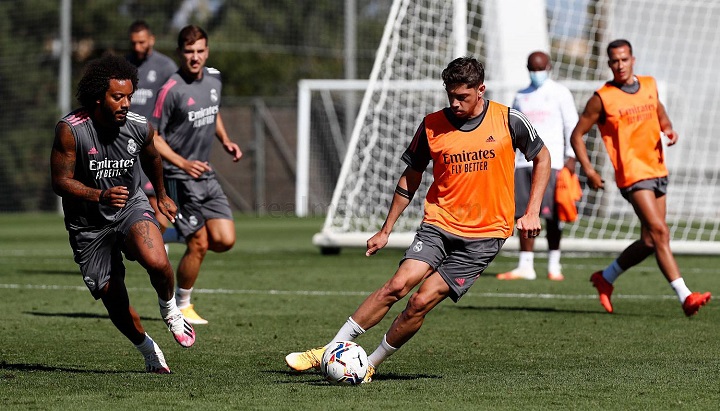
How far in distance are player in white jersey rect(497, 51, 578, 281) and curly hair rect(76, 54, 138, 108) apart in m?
6.43

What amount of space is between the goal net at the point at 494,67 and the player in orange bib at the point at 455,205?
8787mm

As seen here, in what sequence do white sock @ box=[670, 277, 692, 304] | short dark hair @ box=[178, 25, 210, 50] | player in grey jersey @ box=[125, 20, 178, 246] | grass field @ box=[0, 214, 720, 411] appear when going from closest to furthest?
1. grass field @ box=[0, 214, 720, 411]
2. white sock @ box=[670, 277, 692, 304]
3. short dark hair @ box=[178, 25, 210, 50]
4. player in grey jersey @ box=[125, 20, 178, 246]

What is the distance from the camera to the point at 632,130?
1015 centimetres

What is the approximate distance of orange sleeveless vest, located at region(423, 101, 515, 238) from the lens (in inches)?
277

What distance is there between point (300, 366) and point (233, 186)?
2355cm

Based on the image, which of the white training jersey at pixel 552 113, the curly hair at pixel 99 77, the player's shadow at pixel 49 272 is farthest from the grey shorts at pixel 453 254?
the player's shadow at pixel 49 272

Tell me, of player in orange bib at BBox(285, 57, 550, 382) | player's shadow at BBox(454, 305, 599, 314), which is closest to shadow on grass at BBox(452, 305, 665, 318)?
player's shadow at BBox(454, 305, 599, 314)

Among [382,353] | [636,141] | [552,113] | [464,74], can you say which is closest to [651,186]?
[636,141]

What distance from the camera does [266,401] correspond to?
6.04 metres

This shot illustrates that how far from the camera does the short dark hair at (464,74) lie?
684 cm

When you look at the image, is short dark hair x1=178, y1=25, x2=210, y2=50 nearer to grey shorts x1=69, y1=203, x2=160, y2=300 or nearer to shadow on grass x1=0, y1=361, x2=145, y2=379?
grey shorts x1=69, y1=203, x2=160, y2=300

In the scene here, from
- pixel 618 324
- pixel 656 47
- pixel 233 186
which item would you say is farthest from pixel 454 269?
pixel 233 186

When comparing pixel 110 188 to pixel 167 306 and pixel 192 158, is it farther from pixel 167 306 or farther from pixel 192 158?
pixel 192 158

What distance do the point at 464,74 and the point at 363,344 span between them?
2.48m
